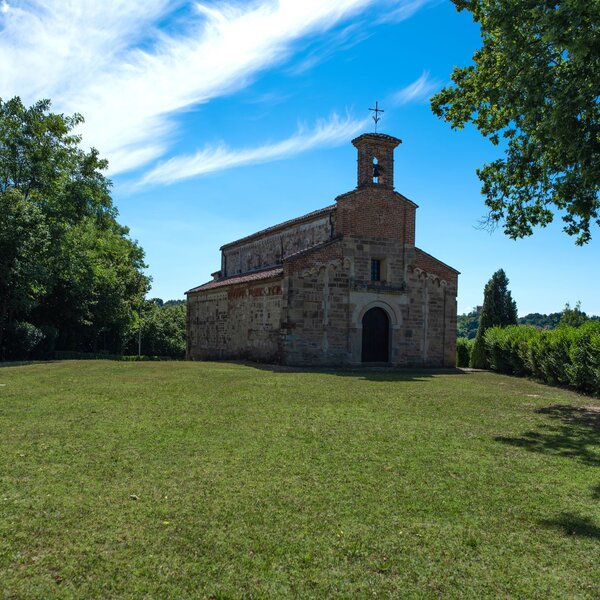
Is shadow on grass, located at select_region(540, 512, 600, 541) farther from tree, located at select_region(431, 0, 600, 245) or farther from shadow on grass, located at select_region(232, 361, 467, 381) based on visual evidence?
shadow on grass, located at select_region(232, 361, 467, 381)

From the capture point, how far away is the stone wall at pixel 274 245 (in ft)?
86.0

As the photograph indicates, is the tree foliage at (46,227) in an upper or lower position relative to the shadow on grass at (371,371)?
upper

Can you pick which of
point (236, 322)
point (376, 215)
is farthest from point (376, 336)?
point (236, 322)

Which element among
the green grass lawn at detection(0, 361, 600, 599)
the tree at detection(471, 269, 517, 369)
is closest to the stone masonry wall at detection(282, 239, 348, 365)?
the green grass lawn at detection(0, 361, 600, 599)

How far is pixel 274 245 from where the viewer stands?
30562 millimetres

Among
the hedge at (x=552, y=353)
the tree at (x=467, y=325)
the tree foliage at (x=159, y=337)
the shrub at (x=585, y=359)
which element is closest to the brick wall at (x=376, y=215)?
the hedge at (x=552, y=353)

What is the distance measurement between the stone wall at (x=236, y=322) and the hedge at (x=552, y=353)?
10513 millimetres

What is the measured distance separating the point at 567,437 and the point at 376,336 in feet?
51.6

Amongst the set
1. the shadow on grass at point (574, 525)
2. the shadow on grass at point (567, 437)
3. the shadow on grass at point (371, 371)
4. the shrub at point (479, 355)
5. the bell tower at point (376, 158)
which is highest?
the bell tower at point (376, 158)

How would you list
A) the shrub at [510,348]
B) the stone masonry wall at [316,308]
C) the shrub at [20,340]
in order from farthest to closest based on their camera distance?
the shrub at [20,340] < the stone masonry wall at [316,308] < the shrub at [510,348]

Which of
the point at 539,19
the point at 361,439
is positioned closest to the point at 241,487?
the point at 361,439

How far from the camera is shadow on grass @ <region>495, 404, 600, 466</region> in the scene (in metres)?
8.55

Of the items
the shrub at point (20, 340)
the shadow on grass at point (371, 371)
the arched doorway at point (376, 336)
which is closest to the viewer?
the shadow on grass at point (371, 371)

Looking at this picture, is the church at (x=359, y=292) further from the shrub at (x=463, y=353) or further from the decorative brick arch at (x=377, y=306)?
the shrub at (x=463, y=353)
